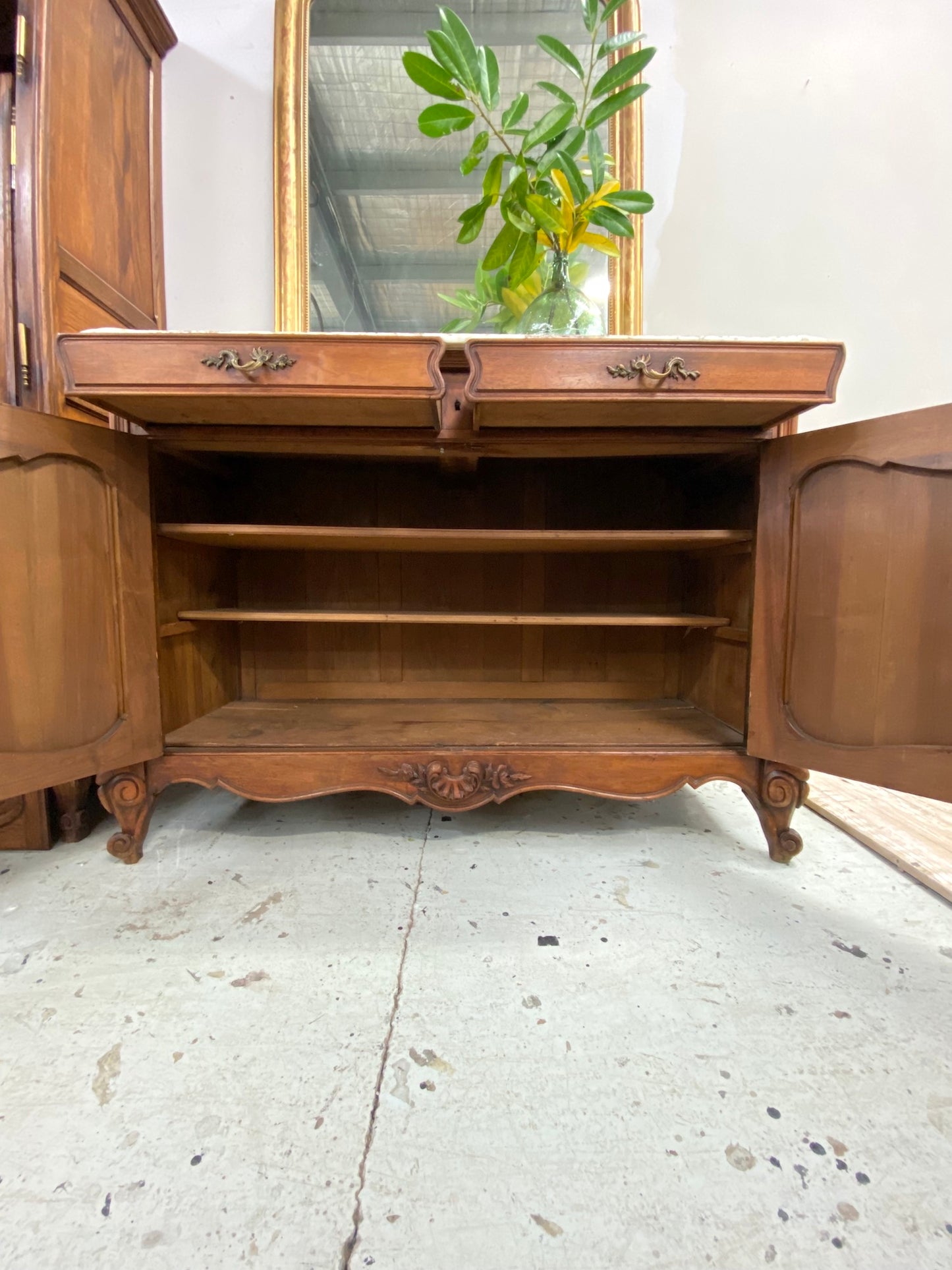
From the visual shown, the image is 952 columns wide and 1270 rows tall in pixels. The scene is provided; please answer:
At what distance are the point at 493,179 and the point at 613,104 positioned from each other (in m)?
0.26

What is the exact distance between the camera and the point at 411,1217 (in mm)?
427

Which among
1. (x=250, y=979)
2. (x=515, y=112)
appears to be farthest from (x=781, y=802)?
(x=515, y=112)

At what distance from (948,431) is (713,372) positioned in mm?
338

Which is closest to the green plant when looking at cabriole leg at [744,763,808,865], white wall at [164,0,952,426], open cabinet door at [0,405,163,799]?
white wall at [164,0,952,426]

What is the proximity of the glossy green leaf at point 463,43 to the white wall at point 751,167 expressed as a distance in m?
0.51

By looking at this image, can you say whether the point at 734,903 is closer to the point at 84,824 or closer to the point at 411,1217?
the point at 411,1217

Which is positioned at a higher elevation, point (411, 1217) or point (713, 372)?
point (713, 372)

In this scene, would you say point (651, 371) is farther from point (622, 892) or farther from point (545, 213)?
point (622, 892)

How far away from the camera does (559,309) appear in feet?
3.33

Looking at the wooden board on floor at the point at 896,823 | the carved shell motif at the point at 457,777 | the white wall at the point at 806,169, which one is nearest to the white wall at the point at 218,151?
the white wall at the point at 806,169

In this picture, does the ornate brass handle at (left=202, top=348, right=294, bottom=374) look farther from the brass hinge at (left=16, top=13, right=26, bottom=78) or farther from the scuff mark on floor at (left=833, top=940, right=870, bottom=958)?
the scuff mark on floor at (left=833, top=940, right=870, bottom=958)

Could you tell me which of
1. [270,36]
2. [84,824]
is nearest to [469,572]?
[84,824]

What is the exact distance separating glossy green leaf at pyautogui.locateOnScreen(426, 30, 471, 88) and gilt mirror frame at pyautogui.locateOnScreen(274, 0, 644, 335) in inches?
16.8

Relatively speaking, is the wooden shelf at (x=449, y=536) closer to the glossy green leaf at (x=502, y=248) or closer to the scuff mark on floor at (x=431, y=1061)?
the glossy green leaf at (x=502, y=248)
